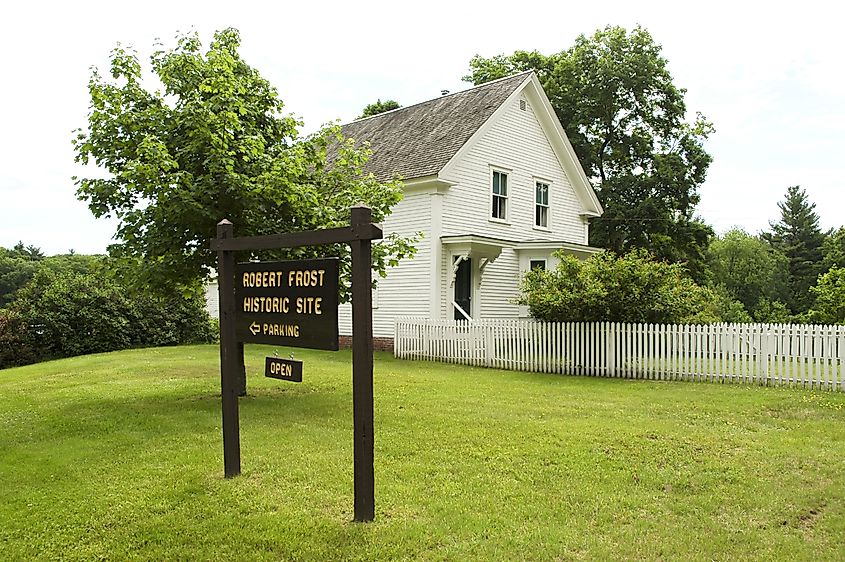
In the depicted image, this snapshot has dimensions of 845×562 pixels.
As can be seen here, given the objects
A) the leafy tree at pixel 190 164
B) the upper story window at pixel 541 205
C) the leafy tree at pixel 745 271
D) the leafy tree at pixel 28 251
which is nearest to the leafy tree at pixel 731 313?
the leafy tree at pixel 745 271

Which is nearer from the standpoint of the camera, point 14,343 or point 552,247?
A: point 552,247

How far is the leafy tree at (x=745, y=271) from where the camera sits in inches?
2119

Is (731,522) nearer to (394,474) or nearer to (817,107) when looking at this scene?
(394,474)

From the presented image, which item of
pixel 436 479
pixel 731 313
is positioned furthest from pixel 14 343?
pixel 731 313

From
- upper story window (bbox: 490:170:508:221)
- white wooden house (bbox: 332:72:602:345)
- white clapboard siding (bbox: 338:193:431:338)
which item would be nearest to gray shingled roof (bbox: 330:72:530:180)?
white wooden house (bbox: 332:72:602:345)

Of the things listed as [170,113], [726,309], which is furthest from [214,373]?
[726,309]

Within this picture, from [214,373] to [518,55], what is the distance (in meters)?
26.2

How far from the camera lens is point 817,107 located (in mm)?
25641

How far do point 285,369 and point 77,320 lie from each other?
20.6 m

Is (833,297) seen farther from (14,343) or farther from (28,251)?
(28,251)

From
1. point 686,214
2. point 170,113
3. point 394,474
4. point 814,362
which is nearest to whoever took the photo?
point 394,474

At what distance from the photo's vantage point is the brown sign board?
19.7ft

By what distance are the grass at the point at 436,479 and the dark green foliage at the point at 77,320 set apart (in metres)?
13.0

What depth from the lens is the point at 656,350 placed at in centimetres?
1503
